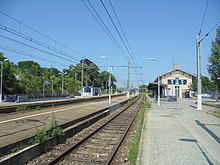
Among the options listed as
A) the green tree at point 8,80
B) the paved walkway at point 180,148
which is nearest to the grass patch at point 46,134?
the paved walkway at point 180,148

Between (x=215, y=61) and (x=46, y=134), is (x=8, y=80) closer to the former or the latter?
(x=215, y=61)

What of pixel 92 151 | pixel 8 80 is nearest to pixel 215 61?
pixel 8 80

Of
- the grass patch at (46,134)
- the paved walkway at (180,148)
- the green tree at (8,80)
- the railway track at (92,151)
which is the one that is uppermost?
the green tree at (8,80)

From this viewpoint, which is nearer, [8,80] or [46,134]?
[46,134]

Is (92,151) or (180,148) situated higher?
(180,148)

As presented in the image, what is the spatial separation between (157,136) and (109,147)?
258cm

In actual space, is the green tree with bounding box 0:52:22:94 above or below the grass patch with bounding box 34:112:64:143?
above

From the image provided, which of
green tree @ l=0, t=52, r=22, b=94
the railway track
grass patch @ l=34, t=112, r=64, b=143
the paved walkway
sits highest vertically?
green tree @ l=0, t=52, r=22, b=94

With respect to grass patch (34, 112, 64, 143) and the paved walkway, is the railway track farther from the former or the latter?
the paved walkway

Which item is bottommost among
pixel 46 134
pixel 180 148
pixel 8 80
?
pixel 180 148

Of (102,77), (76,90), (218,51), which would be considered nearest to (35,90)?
(76,90)

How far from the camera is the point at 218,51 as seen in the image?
42969 mm

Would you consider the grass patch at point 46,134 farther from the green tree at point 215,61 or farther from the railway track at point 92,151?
the green tree at point 215,61

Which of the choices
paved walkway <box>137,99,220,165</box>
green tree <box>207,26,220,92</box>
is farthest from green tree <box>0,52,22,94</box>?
paved walkway <box>137,99,220,165</box>
